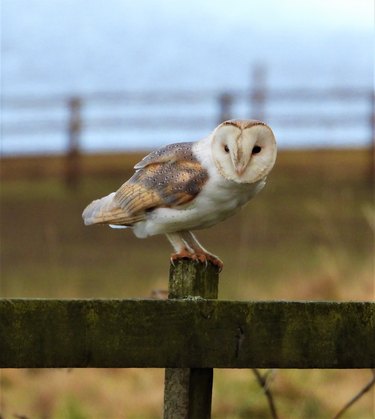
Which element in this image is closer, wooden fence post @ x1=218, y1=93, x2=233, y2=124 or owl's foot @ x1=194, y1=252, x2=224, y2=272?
owl's foot @ x1=194, y1=252, x2=224, y2=272

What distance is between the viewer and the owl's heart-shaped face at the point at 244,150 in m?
2.56

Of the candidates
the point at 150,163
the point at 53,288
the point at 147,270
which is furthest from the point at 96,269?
the point at 150,163

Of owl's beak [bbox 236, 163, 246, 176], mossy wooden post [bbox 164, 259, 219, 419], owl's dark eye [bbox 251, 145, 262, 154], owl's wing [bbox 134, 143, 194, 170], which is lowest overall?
mossy wooden post [bbox 164, 259, 219, 419]

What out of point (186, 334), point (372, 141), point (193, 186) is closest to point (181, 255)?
point (193, 186)

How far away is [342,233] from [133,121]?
6586 mm

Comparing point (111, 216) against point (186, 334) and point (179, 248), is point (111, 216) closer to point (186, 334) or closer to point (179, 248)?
point (179, 248)

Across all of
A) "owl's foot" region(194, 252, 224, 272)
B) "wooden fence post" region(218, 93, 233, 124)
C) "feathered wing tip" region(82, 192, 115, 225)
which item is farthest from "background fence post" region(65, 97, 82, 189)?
"owl's foot" region(194, 252, 224, 272)

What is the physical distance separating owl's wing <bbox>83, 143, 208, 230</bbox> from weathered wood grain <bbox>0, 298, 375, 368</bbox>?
27 cm

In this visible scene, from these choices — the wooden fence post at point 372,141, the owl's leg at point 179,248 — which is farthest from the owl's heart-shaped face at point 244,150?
the wooden fence post at point 372,141

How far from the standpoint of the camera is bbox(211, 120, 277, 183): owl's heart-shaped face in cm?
256

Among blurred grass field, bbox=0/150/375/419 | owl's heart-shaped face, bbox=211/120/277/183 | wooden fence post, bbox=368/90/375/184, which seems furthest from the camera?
wooden fence post, bbox=368/90/375/184

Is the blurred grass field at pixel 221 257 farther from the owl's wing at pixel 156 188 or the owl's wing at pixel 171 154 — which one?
the owl's wing at pixel 171 154

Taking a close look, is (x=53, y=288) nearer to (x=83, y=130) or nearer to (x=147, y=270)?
(x=147, y=270)

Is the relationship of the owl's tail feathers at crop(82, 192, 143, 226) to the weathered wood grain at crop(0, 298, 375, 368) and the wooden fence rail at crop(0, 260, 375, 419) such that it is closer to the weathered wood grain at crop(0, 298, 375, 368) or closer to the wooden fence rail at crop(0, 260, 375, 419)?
the wooden fence rail at crop(0, 260, 375, 419)
